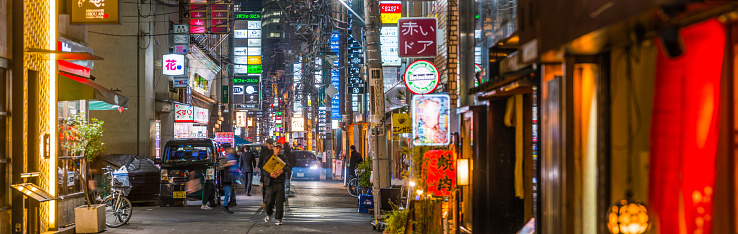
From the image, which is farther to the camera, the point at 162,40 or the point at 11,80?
the point at 162,40

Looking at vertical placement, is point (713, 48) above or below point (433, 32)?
below

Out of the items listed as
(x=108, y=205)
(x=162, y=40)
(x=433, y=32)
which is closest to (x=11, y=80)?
(x=108, y=205)

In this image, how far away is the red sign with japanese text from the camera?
11203 mm

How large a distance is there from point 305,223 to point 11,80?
7.33 metres

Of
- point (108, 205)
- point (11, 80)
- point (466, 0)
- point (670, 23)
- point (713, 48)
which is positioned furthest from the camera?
point (108, 205)

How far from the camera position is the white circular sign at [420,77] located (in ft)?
53.7

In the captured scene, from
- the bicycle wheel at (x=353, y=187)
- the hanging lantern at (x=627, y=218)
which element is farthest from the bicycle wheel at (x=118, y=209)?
the bicycle wheel at (x=353, y=187)

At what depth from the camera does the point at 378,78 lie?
1546 centimetres

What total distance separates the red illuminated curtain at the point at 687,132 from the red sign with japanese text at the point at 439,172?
635 cm

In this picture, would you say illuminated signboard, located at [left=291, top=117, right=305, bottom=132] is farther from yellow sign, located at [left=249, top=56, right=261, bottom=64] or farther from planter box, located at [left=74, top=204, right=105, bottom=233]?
planter box, located at [left=74, top=204, right=105, bottom=233]

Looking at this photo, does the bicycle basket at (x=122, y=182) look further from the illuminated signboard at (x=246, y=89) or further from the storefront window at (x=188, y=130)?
the storefront window at (x=188, y=130)

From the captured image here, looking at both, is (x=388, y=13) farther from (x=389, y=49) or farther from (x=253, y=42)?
(x=253, y=42)

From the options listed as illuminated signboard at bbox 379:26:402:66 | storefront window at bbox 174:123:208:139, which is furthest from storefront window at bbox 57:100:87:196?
storefront window at bbox 174:123:208:139

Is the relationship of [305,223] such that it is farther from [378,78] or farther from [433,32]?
[433,32]
